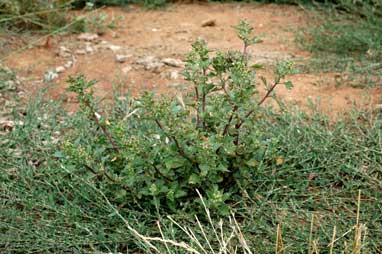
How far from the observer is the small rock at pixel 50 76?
390cm

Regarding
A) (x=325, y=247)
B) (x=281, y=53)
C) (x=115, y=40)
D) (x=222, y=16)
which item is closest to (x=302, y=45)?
(x=281, y=53)

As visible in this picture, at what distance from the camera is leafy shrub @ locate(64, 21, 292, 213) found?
8.08 ft

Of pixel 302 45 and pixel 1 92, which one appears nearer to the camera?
pixel 1 92

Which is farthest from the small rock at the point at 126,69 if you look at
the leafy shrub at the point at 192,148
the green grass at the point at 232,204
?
the leafy shrub at the point at 192,148

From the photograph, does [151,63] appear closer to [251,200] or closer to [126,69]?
[126,69]

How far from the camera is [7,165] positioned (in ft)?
9.70

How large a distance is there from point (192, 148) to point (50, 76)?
1656 mm

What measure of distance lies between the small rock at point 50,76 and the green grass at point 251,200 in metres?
0.78

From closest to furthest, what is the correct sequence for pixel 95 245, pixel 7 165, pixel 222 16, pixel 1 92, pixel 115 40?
pixel 95 245
pixel 7 165
pixel 1 92
pixel 115 40
pixel 222 16

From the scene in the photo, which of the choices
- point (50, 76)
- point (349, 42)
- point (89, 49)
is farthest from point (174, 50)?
point (349, 42)

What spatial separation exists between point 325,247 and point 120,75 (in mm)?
→ 1939

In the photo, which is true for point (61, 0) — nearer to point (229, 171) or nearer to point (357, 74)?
point (357, 74)

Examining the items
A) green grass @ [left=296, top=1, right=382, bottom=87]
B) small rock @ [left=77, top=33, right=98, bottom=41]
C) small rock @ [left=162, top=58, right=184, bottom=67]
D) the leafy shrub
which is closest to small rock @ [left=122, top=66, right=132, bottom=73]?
small rock @ [left=162, top=58, right=184, bottom=67]

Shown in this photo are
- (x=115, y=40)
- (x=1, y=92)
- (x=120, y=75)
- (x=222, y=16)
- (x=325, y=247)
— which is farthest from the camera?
(x=222, y=16)
